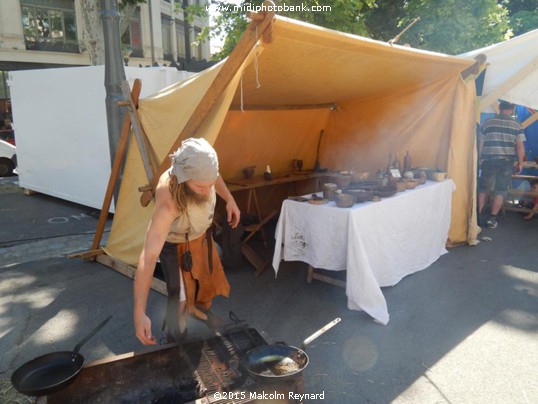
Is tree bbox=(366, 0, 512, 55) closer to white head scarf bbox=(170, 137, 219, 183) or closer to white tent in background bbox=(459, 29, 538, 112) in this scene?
white tent in background bbox=(459, 29, 538, 112)

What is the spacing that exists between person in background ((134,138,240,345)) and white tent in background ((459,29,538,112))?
4058 millimetres

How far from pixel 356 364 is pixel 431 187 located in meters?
2.40

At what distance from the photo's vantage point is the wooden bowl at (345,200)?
3.55m

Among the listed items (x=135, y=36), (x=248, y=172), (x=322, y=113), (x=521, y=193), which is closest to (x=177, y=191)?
(x=248, y=172)

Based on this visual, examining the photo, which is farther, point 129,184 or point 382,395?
point 129,184

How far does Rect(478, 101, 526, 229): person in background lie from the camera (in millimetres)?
5832

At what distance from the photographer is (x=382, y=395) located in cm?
250

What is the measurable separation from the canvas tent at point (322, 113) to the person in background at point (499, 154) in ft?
3.73

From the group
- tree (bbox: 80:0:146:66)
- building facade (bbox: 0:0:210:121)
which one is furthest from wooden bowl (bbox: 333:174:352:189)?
building facade (bbox: 0:0:210:121)

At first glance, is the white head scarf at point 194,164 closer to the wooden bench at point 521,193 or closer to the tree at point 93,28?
the wooden bench at point 521,193

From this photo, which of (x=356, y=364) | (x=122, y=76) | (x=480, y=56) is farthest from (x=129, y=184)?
(x=480, y=56)

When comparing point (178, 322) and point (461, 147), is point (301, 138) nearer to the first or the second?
point (461, 147)

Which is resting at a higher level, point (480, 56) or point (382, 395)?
point (480, 56)

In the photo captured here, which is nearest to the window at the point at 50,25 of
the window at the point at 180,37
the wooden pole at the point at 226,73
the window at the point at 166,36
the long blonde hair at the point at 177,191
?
the window at the point at 166,36
